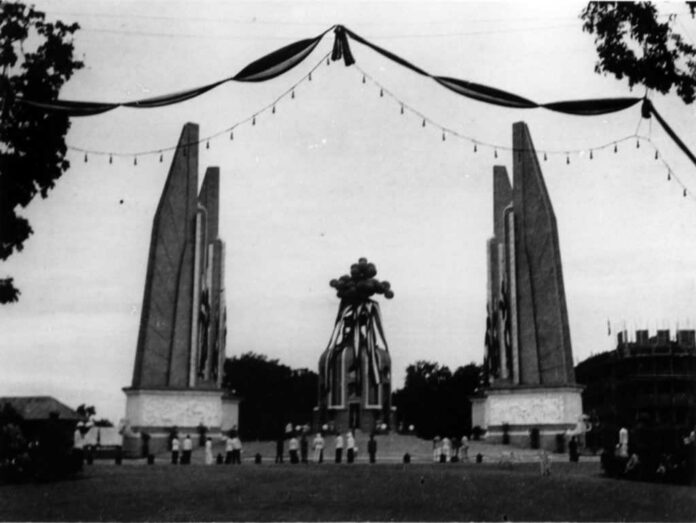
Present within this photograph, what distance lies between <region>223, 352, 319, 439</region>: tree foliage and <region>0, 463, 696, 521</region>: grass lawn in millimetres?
43517

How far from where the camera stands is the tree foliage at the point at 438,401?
57422 millimetres

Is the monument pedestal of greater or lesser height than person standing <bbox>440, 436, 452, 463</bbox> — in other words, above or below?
above

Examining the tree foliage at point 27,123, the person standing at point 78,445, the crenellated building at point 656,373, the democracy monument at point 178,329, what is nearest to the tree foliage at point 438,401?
the crenellated building at point 656,373

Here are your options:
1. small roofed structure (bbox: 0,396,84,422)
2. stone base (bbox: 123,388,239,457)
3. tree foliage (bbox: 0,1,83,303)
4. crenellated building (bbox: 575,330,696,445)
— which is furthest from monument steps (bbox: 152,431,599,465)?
crenellated building (bbox: 575,330,696,445)

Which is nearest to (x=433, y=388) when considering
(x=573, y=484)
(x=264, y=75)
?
(x=573, y=484)

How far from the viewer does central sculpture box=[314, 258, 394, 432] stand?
36.4 meters

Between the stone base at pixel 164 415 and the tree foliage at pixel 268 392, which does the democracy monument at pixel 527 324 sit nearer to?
the stone base at pixel 164 415

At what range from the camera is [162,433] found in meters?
33.1

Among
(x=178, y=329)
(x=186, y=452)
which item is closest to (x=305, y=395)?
(x=178, y=329)

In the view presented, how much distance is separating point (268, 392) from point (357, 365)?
29690 millimetres

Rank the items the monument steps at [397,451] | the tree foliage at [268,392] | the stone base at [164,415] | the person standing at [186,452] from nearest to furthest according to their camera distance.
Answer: the person standing at [186,452] → the monument steps at [397,451] → the stone base at [164,415] → the tree foliage at [268,392]

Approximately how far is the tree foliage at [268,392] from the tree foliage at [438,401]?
6612mm

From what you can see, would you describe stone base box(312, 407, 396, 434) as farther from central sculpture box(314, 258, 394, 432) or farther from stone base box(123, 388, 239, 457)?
stone base box(123, 388, 239, 457)

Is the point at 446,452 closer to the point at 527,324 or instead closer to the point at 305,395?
the point at 527,324
